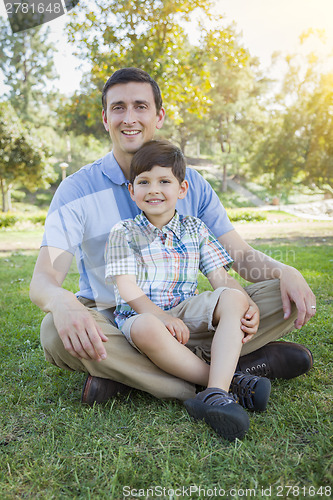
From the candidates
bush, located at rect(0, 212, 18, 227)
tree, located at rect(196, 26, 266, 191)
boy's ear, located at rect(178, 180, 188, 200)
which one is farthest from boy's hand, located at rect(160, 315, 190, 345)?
tree, located at rect(196, 26, 266, 191)

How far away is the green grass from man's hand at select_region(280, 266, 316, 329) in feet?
1.05

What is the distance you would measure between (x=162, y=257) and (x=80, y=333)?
2.22 ft

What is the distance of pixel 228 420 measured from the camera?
1.56 metres

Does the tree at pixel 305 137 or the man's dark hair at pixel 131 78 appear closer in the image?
the man's dark hair at pixel 131 78

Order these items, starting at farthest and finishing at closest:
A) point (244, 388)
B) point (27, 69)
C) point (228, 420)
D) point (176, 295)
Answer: point (27, 69), point (176, 295), point (244, 388), point (228, 420)

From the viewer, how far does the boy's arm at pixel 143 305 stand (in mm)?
1891

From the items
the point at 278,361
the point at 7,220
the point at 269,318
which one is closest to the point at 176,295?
the point at 269,318

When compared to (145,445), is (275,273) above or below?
above

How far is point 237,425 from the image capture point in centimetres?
156

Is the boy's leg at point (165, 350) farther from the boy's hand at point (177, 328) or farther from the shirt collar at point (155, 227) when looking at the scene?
the shirt collar at point (155, 227)

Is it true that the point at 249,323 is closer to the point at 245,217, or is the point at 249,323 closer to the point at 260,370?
the point at 260,370

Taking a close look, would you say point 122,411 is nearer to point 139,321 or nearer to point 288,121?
point 139,321

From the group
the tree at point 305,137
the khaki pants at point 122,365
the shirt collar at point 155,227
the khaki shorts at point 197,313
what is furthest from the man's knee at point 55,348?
the tree at point 305,137

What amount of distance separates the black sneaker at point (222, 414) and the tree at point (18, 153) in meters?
17.6
